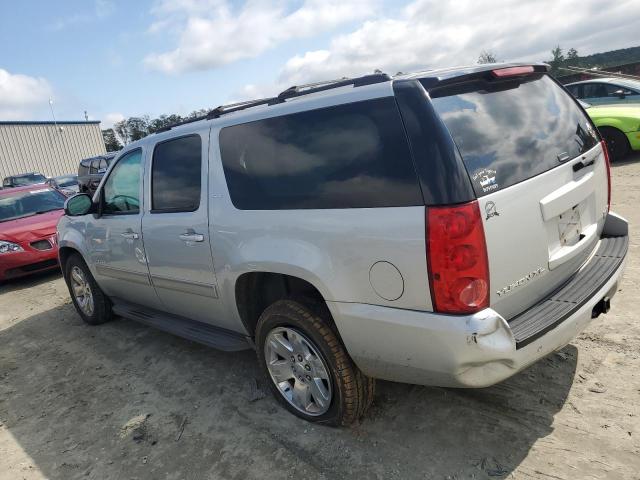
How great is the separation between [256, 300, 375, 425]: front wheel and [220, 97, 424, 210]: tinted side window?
65 cm

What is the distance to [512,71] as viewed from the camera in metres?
2.57

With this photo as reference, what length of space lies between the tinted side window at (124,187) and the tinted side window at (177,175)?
283 mm

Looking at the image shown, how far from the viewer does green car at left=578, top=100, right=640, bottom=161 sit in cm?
891

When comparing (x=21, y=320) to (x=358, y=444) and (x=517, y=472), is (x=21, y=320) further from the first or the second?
(x=517, y=472)

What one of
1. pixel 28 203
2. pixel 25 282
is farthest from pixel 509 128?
pixel 28 203

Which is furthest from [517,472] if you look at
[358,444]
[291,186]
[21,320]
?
[21,320]

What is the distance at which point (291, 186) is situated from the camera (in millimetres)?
2668

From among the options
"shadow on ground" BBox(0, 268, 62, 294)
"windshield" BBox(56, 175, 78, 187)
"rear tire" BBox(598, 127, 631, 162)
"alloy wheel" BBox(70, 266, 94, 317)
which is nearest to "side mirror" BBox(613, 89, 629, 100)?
"rear tire" BBox(598, 127, 631, 162)

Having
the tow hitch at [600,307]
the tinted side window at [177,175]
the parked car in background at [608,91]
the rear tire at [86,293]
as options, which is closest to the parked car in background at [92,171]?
the rear tire at [86,293]

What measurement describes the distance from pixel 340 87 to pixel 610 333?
257cm

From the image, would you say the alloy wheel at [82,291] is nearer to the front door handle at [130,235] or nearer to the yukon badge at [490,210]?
the front door handle at [130,235]

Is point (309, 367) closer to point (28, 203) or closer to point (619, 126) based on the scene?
point (28, 203)

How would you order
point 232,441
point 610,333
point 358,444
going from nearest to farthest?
point 358,444 → point 232,441 → point 610,333

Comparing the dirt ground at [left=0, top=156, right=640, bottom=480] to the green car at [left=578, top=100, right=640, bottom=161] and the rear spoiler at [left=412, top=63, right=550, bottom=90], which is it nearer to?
the rear spoiler at [left=412, top=63, right=550, bottom=90]
